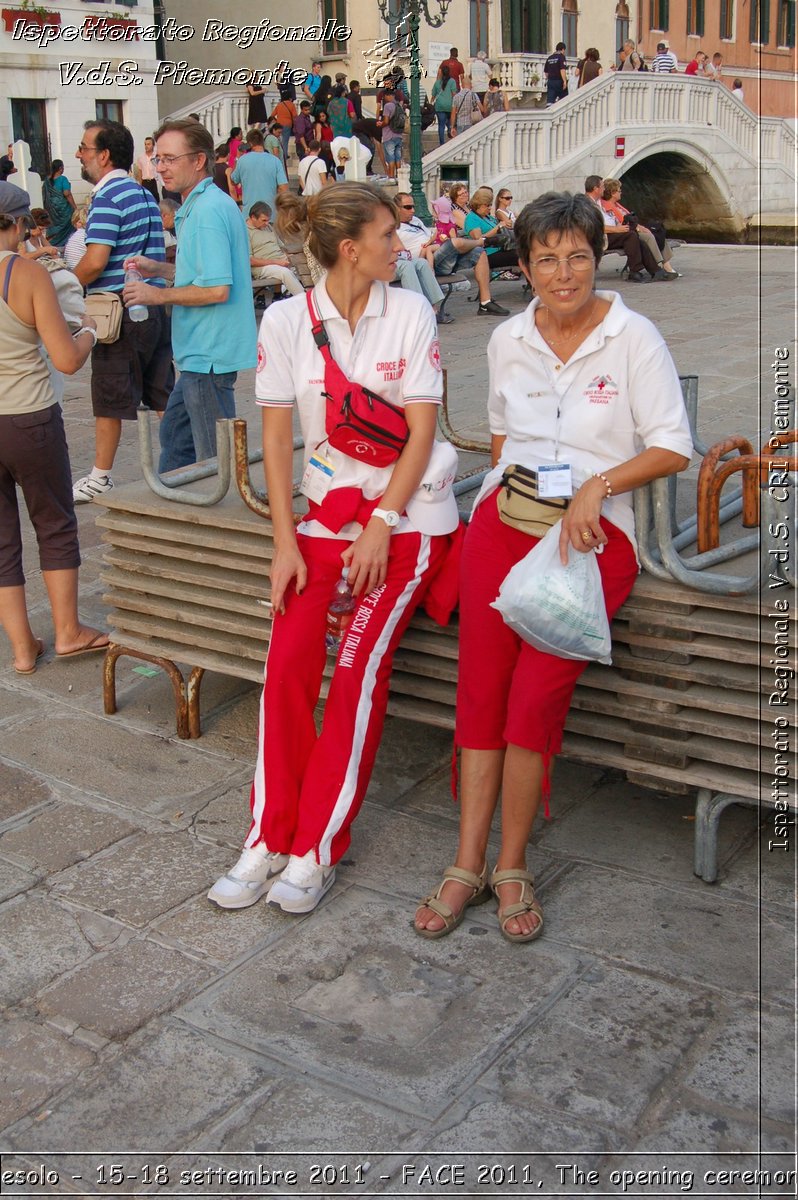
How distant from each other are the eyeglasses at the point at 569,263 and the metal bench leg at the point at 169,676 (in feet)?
6.03

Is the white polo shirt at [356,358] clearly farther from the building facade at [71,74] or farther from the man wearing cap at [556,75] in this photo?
the man wearing cap at [556,75]

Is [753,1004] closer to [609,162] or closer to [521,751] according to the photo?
[521,751]

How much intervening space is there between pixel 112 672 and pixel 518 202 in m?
19.0

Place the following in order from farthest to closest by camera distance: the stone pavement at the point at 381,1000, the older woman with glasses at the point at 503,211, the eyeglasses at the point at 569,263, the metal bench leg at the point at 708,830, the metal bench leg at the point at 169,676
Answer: the older woman with glasses at the point at 503,211, the metal bench leg at the point at 169,676, the metal bench leg at the point at 708,830, the eyeglasses at the point at 569,263, the stone pavement at the point at 381,1000

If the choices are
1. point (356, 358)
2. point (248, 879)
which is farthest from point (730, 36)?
point (248, 879)

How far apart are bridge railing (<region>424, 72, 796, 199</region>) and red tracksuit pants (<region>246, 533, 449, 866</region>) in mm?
18473

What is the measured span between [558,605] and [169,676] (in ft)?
5.68

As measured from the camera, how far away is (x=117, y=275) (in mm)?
6570

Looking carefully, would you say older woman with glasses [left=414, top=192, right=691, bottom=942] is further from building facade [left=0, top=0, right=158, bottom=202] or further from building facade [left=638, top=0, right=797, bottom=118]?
building facade [left=638, top=0, right=797, bottom=118]

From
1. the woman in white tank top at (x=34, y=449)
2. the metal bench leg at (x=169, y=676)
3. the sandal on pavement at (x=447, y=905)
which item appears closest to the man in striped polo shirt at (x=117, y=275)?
the woman in white tank top at (x=34, y=449)

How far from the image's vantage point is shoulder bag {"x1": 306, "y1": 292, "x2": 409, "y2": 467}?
357cm

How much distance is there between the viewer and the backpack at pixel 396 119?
24.5 m

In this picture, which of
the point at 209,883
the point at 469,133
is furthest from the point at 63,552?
the point at 469,133

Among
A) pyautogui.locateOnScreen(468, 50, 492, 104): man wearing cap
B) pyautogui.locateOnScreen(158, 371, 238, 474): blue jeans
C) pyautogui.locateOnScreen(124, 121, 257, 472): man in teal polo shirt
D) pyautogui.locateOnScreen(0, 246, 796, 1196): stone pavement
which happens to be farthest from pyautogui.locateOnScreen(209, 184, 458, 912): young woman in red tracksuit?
pyautogui.locateOnScreen(468, 50, 492, 104): man wearing cap
